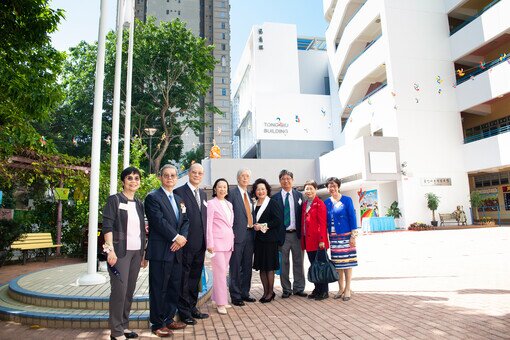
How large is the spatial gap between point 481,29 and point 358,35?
732 cm

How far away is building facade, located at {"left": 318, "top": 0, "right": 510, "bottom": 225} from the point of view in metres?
19.2

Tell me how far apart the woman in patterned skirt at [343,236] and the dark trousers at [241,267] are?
118 cm

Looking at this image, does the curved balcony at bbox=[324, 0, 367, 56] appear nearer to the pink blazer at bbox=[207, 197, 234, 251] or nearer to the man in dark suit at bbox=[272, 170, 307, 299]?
the man in dark suit at bbox=[272, 170, 307, 299]

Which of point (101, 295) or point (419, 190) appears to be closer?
point (101, 295)

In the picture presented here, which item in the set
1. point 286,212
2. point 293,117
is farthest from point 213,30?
point 286,212

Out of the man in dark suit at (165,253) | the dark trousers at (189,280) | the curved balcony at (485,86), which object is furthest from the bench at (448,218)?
the man in dark suit at (165,253)

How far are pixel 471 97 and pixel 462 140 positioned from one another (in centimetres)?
254

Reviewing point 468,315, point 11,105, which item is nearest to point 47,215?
point 11,105

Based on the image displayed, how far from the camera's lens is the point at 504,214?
20.4 m

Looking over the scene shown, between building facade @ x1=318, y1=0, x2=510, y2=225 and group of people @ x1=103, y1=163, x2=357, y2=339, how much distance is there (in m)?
15.3

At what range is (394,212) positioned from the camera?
19328 millimetres

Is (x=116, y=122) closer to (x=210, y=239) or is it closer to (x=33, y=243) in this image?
(x=210, y=239)

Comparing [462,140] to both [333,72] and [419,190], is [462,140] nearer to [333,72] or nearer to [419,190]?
[419,190]

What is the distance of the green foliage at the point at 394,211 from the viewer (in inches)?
758
